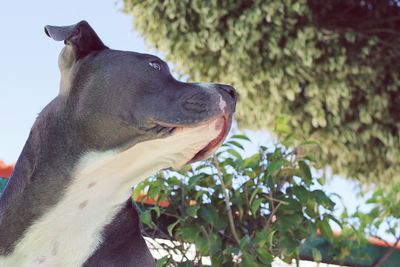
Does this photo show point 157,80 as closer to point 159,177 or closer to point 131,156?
point 131,156

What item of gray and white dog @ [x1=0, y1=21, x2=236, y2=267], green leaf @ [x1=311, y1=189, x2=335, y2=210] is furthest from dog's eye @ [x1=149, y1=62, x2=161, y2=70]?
green leaf @ [x1=311, y1=189, x2=335, y2=210]

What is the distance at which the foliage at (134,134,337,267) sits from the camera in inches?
140

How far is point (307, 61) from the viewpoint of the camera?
27.1ft

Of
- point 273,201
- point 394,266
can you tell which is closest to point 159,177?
point 273,201

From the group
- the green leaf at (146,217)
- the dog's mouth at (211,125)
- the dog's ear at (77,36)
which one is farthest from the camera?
the green leaf at (146,217)

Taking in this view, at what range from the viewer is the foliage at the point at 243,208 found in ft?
11.6

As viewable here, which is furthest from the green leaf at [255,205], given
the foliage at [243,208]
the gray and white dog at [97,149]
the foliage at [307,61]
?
the foliage at [307,61]

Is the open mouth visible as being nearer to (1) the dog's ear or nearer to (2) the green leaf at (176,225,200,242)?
(1) the dog's ear

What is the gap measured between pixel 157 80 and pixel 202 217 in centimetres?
175

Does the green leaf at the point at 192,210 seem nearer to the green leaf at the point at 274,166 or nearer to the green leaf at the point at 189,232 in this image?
the green leaf at the point at 189,232

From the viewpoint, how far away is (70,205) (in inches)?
80.0

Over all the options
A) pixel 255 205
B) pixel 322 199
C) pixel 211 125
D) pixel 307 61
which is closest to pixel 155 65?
pixel 211 125

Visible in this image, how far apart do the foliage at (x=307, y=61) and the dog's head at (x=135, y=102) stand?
241 inches

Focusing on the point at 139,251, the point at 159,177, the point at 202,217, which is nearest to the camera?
the point at 139,251
